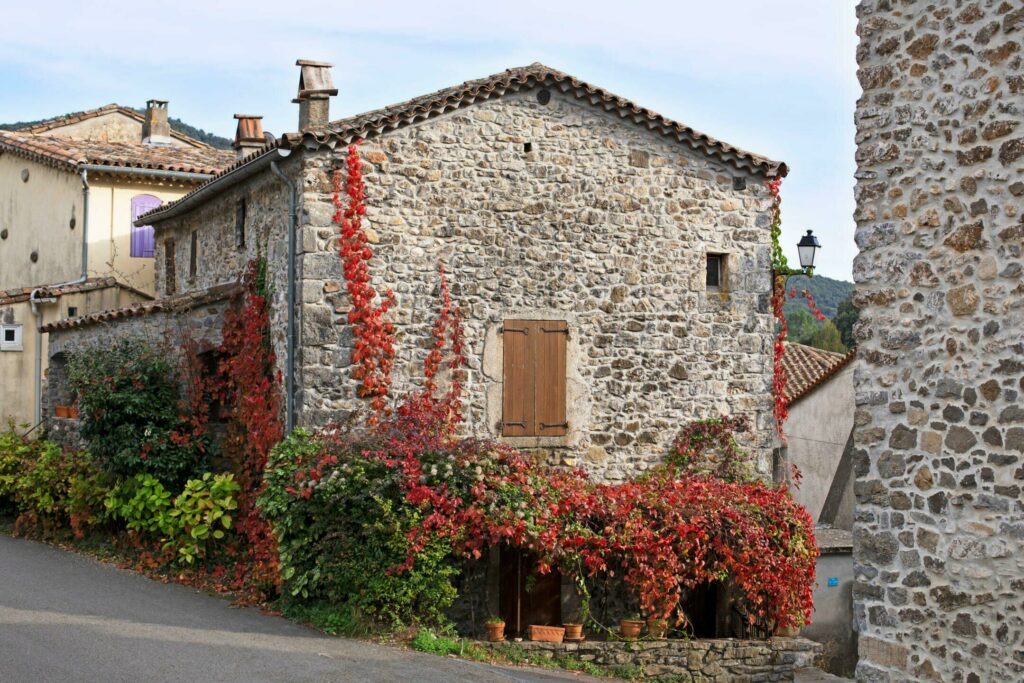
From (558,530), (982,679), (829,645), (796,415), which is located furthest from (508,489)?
(796,415)

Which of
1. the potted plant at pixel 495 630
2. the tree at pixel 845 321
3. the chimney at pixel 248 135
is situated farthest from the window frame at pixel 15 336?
the tree at pixel 845 321

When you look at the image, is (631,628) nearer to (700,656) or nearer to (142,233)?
(700,656)

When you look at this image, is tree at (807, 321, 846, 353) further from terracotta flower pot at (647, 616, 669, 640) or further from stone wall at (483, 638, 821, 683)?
terracotta flower pot at (647, 616, 669, 640)

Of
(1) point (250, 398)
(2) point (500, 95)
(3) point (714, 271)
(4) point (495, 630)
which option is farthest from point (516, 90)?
(4) point (495, 630)

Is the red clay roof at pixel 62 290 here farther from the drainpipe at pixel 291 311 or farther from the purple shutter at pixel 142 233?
the drainpipe at pixel 291 311

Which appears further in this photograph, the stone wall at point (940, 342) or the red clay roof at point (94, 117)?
the red clay roof at point (94, 117)

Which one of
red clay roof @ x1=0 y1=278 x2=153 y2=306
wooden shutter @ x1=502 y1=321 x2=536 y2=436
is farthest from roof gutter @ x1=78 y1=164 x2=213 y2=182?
wooden shutter @ x1=502 y1=321 x2=536 y2=436

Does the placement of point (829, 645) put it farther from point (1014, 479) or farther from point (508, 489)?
point (1014, 479)

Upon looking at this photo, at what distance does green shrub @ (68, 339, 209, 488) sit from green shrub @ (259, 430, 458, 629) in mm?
2569

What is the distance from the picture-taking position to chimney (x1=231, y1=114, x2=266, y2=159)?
828 inches

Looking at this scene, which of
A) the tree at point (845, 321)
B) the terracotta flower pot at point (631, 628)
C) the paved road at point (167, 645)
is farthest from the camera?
the tree at point (845, 321)

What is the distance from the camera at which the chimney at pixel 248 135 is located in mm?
21031

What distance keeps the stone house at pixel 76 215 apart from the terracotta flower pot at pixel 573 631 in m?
11.3

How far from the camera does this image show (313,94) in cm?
1467
